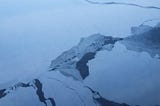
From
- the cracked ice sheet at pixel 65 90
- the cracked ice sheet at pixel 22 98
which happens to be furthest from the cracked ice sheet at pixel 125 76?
the cracked ice sheet at pixel 22 98

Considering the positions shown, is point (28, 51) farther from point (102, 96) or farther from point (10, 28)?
point (102, 96)

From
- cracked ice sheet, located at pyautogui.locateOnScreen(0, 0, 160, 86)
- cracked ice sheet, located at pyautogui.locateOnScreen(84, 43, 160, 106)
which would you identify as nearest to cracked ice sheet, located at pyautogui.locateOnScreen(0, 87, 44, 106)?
A: cracked ice sheet, located at pyautogui.locateOnScreen(0, 0, 160, 86)

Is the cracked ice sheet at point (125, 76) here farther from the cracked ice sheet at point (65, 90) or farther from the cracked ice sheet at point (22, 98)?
the cracked ice sheet at point (22, 98)

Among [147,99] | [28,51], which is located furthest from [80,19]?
[147,99]

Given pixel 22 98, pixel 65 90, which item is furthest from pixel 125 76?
pixel 22 98

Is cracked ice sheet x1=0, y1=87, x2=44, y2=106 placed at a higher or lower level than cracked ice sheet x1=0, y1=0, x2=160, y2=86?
lower

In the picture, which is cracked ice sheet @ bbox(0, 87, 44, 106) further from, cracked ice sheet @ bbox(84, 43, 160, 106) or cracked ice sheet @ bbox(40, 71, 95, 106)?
cracked ice sheet @ bbox(84, 43, 160, 106)
